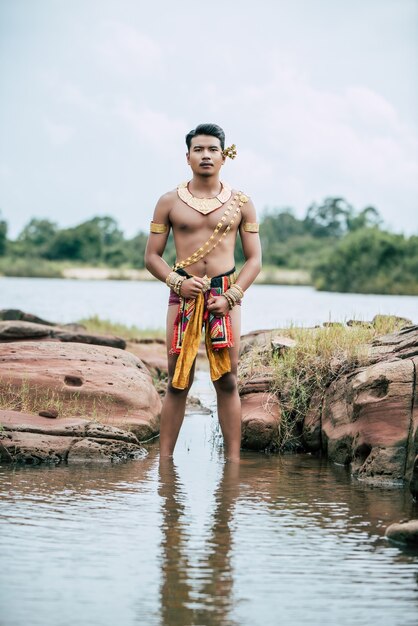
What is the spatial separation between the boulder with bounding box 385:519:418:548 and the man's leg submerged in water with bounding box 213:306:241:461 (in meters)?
2.41

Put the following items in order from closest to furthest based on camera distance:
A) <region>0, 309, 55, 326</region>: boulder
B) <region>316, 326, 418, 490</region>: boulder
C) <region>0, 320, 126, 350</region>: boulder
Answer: <region>316, 326, 418, 490</region>: boulder < <region>0, 320, 126, 350</region>: boulder < <region>0, 309, 55, 326</region>: boulder

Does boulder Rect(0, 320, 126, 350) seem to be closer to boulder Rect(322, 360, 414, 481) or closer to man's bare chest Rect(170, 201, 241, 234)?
man's bare chest Rect(170, 201, 241, 234)

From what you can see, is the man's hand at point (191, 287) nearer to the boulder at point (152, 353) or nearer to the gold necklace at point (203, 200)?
the gold necklace at point (203, 200)

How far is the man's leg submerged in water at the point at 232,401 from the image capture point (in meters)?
7.52

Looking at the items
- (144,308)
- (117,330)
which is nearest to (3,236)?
(144,308)

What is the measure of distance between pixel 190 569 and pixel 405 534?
44.1 inches

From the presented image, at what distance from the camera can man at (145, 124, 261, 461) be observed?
738cm

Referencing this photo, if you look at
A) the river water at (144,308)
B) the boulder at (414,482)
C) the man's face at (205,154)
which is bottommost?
the boulder at (414,482)

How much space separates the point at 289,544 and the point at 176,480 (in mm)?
1788

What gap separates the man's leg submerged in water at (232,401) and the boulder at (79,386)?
110 cm

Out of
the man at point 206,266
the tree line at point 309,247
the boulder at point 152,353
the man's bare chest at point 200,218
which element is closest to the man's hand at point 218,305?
the man at point 206,266

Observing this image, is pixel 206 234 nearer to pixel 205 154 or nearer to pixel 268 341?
pixel 205 154

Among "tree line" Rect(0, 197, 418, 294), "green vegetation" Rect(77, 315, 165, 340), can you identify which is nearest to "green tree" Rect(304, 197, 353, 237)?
"tree line" Rect(0, 197, 418, 294)

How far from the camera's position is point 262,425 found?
336 inches
